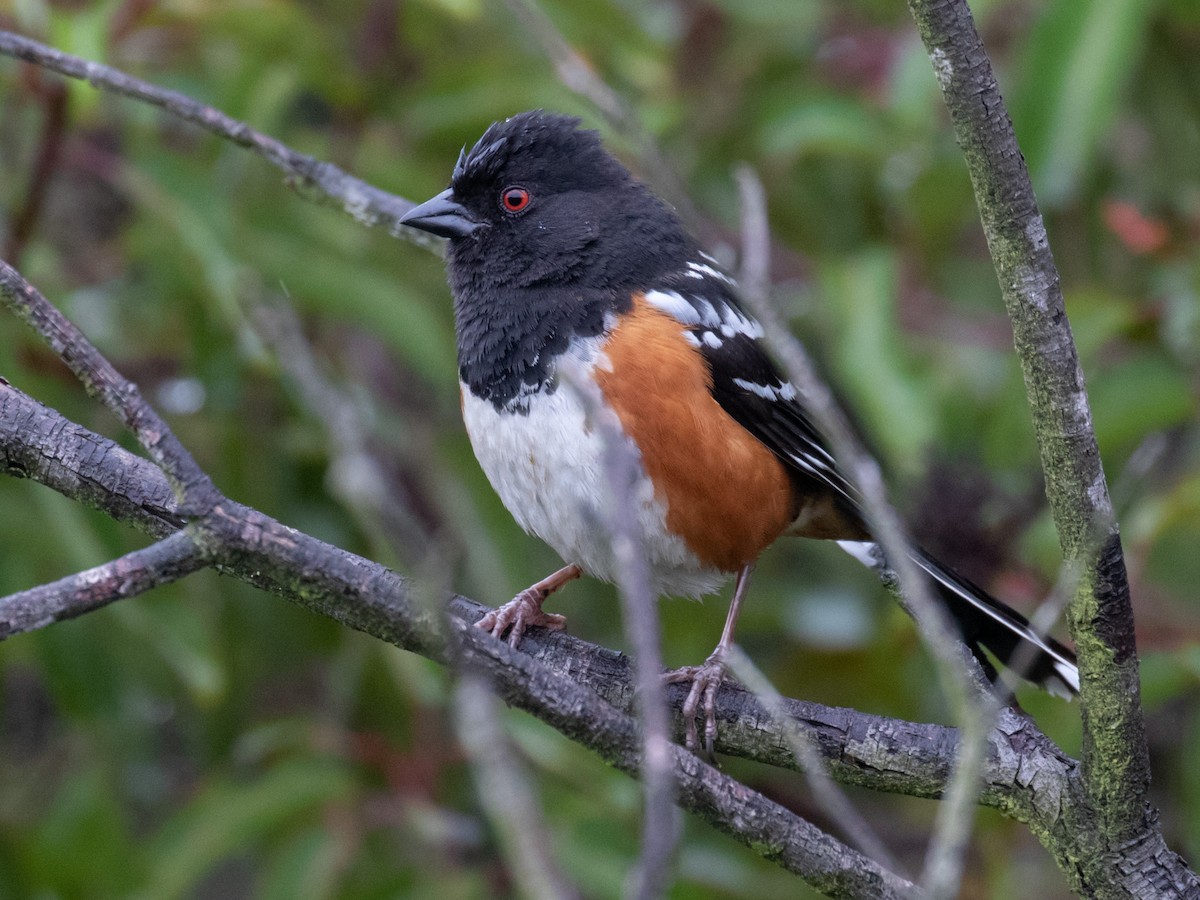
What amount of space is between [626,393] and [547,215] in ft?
1.86

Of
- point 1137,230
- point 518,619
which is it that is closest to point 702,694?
point 518,619

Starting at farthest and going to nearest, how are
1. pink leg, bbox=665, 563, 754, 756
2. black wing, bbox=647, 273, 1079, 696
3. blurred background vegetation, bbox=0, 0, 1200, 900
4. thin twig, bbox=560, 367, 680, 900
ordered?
blurred background vegetation, bbox=0, 0, 1200, 900
black wing, bbox=647, 273, 1079, 696
pink leg, bbox=665, 563, 754, 756
thin twig, bbox=560, 367, 680, 900

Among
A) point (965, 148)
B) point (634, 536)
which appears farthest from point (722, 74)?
point (634, 536)

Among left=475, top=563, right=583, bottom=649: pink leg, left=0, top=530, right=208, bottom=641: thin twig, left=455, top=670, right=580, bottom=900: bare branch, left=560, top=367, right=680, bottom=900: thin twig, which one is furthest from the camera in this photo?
left=475, top=563, right=583, bottom=649: pink leg

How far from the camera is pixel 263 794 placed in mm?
2742

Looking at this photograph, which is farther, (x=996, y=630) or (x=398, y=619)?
(x=996, y=630)

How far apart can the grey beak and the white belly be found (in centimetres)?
33

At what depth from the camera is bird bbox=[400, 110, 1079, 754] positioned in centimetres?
228

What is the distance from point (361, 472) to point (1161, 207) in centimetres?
298

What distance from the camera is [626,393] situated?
227 cm

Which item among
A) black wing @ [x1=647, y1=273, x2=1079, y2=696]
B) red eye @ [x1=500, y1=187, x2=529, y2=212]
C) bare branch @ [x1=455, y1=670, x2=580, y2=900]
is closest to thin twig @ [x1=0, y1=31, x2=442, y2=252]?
red eye @ [x1=500, y1=187, x2=529, y2=212]

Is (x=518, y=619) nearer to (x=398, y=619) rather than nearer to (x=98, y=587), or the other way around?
(x=398, y=619)

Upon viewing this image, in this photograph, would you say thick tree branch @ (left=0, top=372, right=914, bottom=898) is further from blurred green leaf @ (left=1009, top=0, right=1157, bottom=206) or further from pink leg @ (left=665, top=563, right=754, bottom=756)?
blurred green leaf @ (left=1009, top=0, right=1157, bottom=206)

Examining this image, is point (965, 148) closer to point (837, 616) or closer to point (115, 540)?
point (115, 540)
